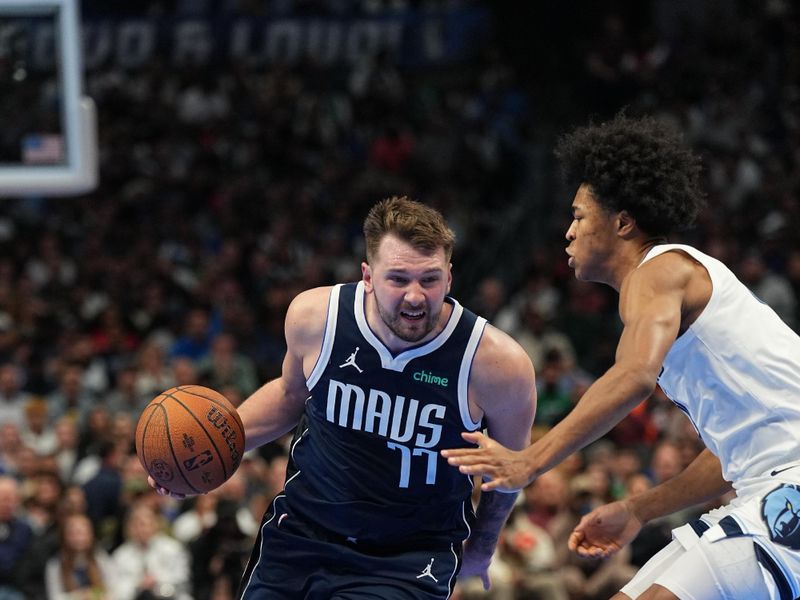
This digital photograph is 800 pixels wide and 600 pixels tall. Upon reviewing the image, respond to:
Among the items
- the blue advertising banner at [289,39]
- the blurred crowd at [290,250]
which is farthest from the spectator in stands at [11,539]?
the blue advertising banner at [289,39]

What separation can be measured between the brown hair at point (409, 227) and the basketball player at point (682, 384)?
487mm

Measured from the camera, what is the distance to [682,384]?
4289 mm

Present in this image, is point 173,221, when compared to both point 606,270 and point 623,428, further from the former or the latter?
point 606,270

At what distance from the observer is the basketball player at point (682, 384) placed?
150 inches

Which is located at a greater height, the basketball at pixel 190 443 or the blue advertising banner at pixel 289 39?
the blue advertising banner at pixel 289 39

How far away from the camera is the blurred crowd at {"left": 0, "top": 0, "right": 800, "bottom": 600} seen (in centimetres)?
931

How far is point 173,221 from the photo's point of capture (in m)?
14.9

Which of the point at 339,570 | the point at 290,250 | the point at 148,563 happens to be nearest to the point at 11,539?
the point at 148,563

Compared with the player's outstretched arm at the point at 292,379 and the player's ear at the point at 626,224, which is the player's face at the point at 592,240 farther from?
the player's outstretched arm at the point at 292,379

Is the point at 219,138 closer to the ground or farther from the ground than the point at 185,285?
farther from the ground

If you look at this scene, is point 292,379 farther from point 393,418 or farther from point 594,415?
point 594,415

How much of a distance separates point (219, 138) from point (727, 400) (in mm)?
12815

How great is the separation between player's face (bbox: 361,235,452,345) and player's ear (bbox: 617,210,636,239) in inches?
25.4

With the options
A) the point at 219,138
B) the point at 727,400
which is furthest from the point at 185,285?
the point at 727,400
